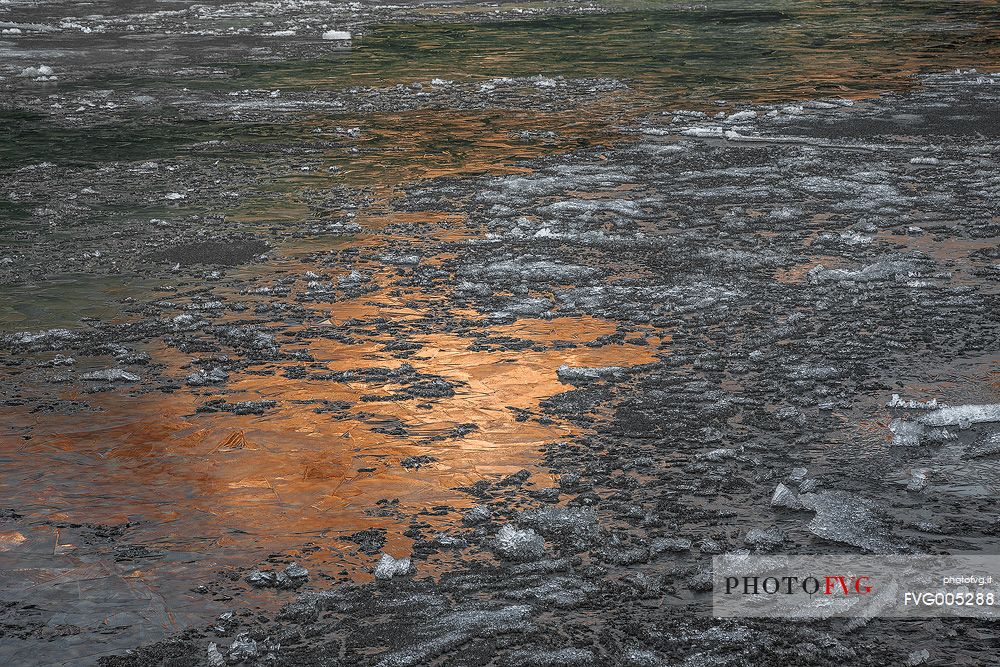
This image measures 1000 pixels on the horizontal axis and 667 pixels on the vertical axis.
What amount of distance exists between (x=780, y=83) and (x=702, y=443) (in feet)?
35.8

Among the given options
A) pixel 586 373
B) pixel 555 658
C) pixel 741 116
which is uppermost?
pixel 741 116

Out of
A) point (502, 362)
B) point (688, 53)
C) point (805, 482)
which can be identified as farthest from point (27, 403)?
point (688, 53)

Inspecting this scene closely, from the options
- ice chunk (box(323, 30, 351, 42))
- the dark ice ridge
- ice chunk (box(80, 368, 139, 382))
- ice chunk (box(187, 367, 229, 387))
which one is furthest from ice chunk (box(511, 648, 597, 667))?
ice chunk (box(323, 30, 351, 42))

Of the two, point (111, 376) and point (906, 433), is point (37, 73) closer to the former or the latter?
point (111, 376)

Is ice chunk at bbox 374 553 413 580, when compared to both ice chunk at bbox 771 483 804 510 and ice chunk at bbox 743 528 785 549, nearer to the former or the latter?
ice chunk at bbox 743 528 785 549

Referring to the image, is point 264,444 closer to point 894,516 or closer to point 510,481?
point 510,481

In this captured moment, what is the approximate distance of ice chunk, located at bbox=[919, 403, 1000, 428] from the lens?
4605mm

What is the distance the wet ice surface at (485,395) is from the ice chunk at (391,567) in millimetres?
14

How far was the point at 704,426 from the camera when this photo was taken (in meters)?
4.68

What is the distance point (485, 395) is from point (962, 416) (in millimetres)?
2089

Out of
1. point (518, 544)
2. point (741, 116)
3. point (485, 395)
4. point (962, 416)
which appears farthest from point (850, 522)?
point (741, 116)

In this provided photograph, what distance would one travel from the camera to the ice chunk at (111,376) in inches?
209

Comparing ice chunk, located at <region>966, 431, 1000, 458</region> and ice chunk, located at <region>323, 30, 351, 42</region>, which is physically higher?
ice chunk, located at <region>323, 30, 351, 42</region>

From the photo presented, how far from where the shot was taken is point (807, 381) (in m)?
5.09
